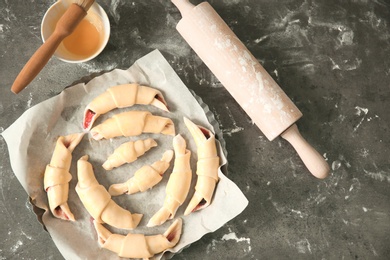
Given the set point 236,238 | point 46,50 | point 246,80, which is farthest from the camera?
point 236,238

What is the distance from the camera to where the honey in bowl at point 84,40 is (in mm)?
1556

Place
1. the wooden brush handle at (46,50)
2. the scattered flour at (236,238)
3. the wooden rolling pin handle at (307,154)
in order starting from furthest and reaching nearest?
the scattered flour at (236,238) < the wooden rolling pin handle at (307,154) < the wooden brush handle at (46,50)

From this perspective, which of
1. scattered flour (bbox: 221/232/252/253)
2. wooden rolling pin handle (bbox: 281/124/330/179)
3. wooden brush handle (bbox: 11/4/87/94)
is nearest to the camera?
wooden brush handle (bbox: 11/4/87/94)

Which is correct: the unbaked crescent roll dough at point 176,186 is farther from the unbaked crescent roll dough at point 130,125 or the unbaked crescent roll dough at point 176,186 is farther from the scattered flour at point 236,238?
the scattered flour at point 236,238

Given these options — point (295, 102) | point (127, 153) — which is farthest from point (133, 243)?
point (295, 102)

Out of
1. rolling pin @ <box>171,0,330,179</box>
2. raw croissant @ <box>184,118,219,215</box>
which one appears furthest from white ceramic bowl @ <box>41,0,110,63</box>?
raw croissant @ <box>184,118,219,215</box>

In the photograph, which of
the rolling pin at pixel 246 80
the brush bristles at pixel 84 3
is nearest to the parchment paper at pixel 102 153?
the rolling pin at pixel 246 80

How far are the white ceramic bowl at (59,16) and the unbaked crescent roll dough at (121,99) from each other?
0.14 metres

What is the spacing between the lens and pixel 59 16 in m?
1.54

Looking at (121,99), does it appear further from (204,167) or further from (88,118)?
(204,167)

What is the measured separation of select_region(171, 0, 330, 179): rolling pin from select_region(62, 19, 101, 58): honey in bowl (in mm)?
297

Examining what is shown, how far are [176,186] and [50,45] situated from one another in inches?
23.2

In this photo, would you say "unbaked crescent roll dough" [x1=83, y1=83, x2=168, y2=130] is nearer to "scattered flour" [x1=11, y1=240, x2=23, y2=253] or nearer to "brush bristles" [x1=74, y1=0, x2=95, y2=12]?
"brush bristles" [x1=74, y1=0, x2=95, y2=12]

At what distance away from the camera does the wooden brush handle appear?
1.35 metres
